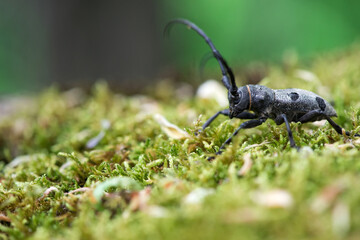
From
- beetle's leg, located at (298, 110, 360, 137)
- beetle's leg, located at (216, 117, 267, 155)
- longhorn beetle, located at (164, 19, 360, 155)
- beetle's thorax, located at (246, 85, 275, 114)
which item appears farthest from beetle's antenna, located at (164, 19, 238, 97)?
beetle's leg, located at (298, 110, 360, 137)

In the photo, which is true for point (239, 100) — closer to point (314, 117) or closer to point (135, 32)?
point (314, 117)

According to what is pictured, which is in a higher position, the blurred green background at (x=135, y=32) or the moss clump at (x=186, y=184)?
the blurred green background at (x=135, y=32)

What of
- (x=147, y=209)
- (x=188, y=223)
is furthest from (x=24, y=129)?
(x=188, y=223)

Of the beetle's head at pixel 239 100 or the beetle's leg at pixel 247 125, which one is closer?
the beetle's leg at pixel 247 125

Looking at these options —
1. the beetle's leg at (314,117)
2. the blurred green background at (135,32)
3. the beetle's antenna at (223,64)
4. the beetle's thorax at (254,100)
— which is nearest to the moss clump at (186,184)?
the beetle's leg at (314,117)

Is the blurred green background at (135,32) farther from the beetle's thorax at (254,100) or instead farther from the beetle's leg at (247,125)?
the beetle's leg at (247,125)
